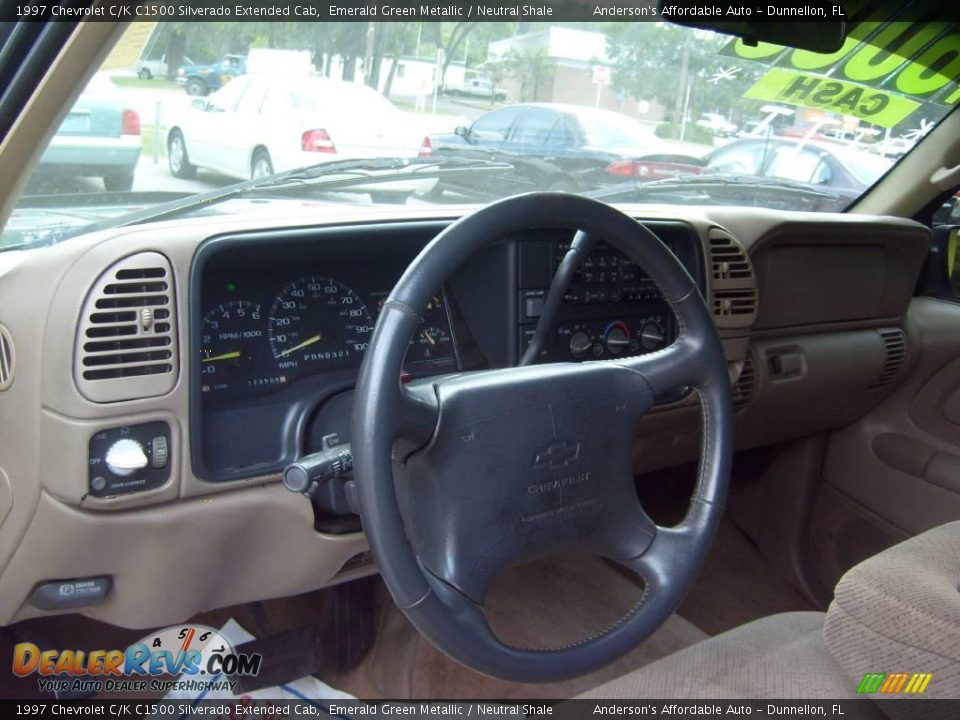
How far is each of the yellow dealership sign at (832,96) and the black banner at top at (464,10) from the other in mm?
285

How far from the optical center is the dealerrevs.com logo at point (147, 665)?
226 cm

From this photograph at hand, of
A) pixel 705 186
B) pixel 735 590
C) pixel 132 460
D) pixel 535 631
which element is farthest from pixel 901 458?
pixel 132 460

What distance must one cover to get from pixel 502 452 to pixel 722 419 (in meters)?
0.48

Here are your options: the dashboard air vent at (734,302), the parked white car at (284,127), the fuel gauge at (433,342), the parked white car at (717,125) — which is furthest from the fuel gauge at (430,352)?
the parked white car at (717,125)

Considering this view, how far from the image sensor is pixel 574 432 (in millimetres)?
1427

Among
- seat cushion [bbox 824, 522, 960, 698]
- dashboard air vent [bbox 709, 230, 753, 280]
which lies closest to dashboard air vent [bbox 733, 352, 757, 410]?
dashboard air vent [bbox 709, 230, 753, 280]

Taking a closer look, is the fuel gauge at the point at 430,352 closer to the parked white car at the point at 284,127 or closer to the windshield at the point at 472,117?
the windshield at the point at 472,117

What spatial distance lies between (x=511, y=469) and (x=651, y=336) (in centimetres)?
98

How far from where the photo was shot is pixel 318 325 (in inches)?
74.7

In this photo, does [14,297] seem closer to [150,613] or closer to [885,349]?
[150,613]

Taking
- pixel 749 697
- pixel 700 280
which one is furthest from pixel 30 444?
pixel 700 280

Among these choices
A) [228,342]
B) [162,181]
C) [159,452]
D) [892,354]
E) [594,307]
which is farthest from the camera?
[892,354]

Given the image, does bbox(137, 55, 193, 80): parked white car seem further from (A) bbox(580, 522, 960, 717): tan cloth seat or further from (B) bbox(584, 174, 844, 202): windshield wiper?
(A) bbox(580, 522, 960, 717): tan cloth seat

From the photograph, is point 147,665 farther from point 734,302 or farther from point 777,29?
point 777,29
